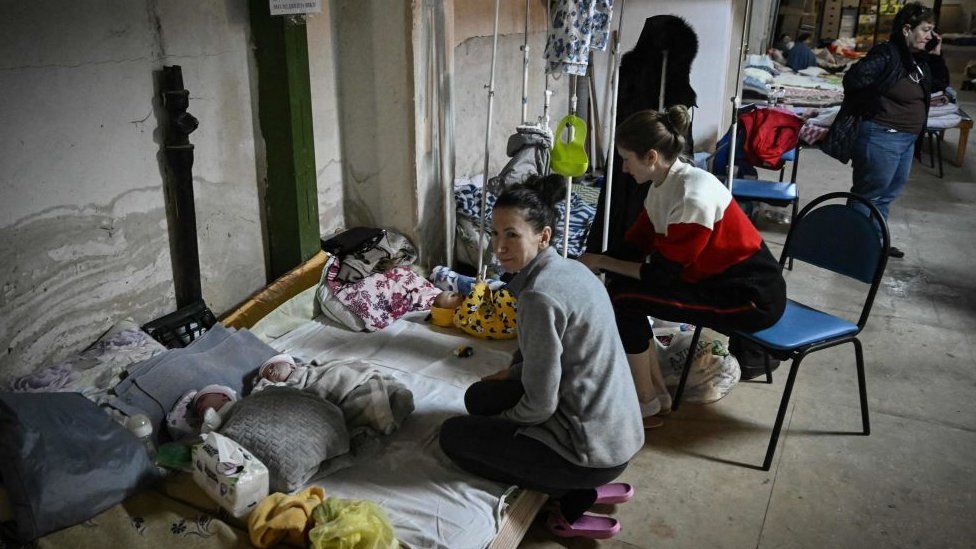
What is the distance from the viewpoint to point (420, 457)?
270 cm

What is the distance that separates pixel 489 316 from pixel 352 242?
0.90 m

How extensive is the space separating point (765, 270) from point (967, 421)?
1.25m

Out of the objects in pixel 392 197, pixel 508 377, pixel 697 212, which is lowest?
pixel 508 377

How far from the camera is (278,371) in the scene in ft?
10.0

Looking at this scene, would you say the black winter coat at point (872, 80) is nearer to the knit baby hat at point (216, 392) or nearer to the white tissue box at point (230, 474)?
the knit baby hat at point (216, 392)

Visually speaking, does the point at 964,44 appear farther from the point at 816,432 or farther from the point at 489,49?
the point at 816,432

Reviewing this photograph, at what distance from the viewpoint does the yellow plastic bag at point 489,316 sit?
3.63 meters

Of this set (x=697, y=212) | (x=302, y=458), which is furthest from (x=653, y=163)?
(x=302, y=458)

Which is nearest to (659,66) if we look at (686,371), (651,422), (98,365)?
(686,371)

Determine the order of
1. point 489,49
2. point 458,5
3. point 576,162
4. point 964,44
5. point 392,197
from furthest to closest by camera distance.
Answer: point 964,44 < point 489,49 < point 458,5 < point 392,197 < point 576,162

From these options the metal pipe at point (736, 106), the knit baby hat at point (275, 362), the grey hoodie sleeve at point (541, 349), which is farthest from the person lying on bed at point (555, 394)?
the metal pipe at point (736, 106)

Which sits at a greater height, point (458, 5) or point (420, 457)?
point (458, 5)

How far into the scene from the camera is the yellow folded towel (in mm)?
2197

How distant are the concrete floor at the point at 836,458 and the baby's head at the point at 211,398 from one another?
47.9 inches
